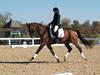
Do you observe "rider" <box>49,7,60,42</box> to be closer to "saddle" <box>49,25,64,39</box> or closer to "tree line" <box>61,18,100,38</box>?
"saddle" <box>49,25,64,39</box>

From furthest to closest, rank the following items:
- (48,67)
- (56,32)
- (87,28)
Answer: (87,28), (56,32), (48,67)

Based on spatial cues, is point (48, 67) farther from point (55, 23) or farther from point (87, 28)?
point (87, 28)

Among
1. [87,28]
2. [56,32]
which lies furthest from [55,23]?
[87,28]

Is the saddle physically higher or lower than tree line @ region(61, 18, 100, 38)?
higher

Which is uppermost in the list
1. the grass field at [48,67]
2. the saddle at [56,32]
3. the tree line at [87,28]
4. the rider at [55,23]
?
the rider at [55,23]

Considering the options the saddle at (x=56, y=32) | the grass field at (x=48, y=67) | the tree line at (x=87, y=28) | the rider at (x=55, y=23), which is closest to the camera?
the grass field at (x=48, y=67)

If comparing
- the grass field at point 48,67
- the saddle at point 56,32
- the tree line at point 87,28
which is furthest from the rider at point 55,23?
the tree line at point 87,28

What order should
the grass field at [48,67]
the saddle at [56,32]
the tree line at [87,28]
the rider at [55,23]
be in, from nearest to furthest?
1. the grass field at [48,67]
2. the rider at [55,23]
3. the saddle at [56,32]
4. the tree line at [87,28]

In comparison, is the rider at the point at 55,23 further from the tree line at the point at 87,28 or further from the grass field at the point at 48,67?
the tree line at the point at 87,28

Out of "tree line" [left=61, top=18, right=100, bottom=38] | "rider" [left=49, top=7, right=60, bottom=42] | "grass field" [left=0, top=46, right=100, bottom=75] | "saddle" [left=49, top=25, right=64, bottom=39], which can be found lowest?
"tree line" [left=61, top=18, right=100, bottom=38]

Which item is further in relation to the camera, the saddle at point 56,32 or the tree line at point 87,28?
the tree line at point 87,28

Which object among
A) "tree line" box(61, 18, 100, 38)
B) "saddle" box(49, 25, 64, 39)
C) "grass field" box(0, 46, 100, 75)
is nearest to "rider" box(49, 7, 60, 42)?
"saddle" box(49, 25, 64, 39)

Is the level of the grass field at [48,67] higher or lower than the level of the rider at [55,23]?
lower

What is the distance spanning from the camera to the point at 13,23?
75875mm
